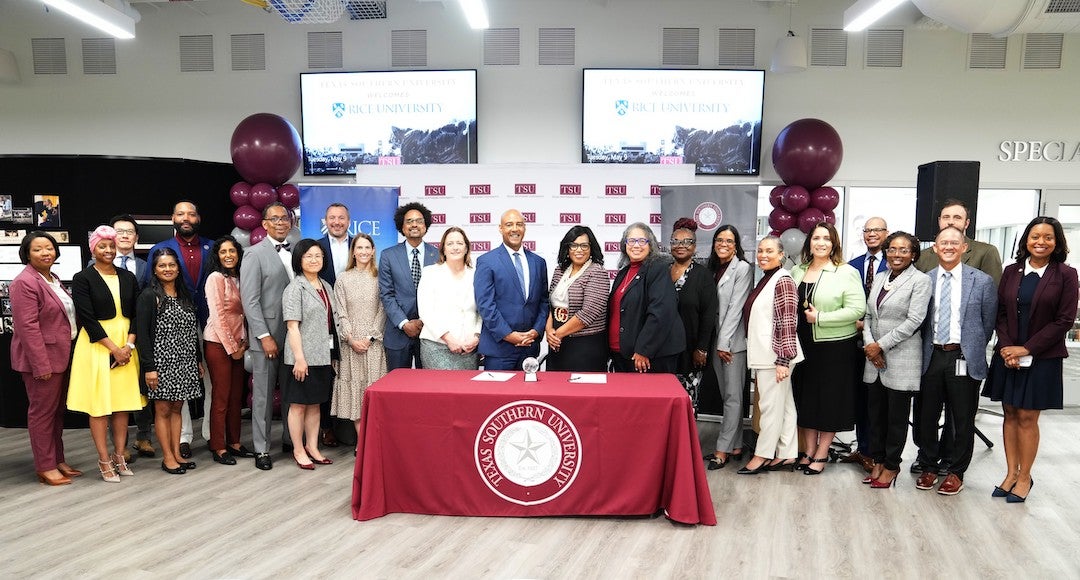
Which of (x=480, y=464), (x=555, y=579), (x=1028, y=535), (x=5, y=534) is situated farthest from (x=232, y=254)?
(x=1028, y=535)

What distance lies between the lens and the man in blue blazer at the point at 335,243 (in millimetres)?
4453

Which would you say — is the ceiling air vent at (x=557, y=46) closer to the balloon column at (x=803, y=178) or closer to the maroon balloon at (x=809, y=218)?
the balloon column at (x=803, y=178)

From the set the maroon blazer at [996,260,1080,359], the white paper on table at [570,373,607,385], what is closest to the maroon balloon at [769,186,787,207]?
the maroon blazer at [996,260,1080,359]

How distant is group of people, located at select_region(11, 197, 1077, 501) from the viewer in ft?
12.1

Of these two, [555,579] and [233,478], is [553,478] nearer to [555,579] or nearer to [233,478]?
[555,579]

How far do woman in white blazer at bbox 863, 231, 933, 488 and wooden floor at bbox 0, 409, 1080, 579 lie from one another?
290 millimetres

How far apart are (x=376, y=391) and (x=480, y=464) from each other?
26.0 inches

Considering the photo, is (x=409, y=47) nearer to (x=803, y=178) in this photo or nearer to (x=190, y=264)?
(x=190, y=264)

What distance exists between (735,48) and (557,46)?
2.00 metres

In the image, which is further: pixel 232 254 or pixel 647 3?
pixel 647 3

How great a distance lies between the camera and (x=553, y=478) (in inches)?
Result: 127

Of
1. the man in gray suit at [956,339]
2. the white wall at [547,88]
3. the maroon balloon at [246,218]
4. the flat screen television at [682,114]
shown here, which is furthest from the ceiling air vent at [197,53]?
the man in gray suit at [956,339]

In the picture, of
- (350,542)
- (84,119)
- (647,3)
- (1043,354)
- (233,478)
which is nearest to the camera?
(350,542)

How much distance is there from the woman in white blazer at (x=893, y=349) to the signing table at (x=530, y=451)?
4.65 ft
